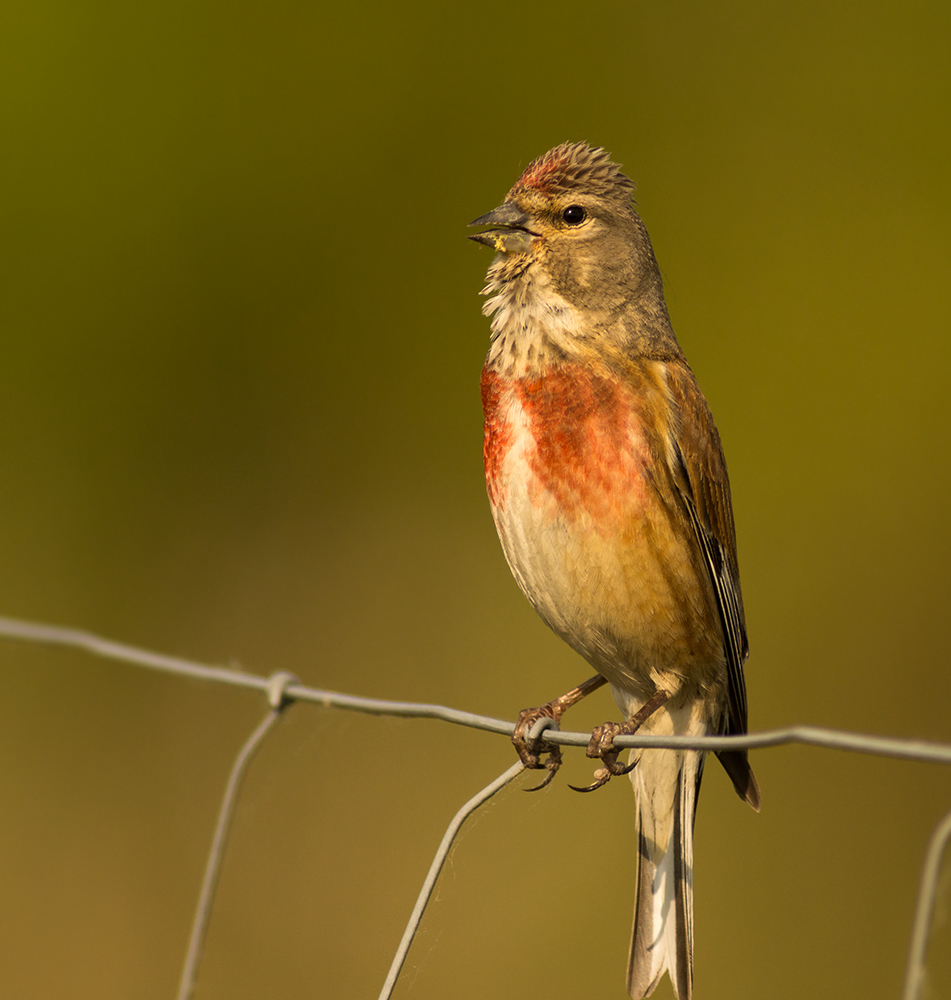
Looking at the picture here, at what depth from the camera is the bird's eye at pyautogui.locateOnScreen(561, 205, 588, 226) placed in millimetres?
2656

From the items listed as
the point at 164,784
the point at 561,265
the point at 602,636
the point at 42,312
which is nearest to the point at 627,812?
the point at 164,784

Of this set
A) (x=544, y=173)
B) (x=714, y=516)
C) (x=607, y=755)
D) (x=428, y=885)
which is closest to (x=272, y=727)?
(x=428, y=885)

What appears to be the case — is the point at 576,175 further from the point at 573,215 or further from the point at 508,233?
the point at 508,233

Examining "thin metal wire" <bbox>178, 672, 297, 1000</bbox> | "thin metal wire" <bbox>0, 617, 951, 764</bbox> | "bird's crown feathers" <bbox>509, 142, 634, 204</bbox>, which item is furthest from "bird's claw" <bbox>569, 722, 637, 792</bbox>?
"bird's crown feathers" <bbox>509, 142, 634, 204</bbox>

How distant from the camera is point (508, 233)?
2633 mm

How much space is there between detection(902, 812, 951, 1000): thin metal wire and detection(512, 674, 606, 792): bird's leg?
68 cm

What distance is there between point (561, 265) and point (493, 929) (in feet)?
9.52

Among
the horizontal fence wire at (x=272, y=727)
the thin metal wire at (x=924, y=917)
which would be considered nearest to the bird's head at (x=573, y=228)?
the horizontal fence wire at (x=272, y=727)

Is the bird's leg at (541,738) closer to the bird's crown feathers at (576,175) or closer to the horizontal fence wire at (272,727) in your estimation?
the horizontal fence wire at (272,727)

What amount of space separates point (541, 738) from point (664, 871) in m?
1.10

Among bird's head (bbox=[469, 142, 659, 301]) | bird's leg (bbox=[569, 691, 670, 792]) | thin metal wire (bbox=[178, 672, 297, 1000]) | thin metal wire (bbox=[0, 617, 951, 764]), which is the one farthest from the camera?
bird's head (bbox=[469, 142, 659, 301])

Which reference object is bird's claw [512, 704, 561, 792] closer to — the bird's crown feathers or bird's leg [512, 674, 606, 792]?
bird's leg [512, 674, 606, 792]

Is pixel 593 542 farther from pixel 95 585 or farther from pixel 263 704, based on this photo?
pixel 95 585

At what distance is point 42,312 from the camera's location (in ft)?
17.8
